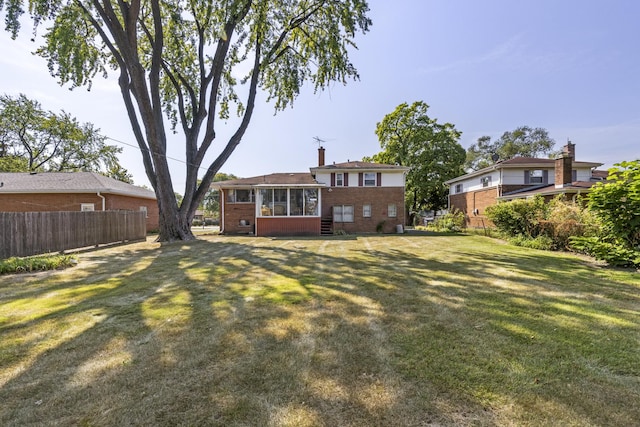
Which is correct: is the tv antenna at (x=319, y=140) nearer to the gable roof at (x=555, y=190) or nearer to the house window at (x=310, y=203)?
the house window at (x=310, y=203)

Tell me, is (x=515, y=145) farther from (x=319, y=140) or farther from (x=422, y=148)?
(x=319, y=140)

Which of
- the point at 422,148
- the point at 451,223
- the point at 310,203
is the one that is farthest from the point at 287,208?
the point at 422,148

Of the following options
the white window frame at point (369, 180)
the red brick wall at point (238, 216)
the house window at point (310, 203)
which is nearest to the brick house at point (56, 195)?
the red brick wall at point (238, 216)

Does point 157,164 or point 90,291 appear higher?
point 157,164

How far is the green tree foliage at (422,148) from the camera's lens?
2911cm

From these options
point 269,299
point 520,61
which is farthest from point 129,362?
point 520,61

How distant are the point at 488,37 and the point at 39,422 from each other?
1683 cm

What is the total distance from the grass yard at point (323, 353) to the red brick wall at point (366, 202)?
14830 mm

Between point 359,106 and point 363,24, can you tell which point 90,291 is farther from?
point 359,106

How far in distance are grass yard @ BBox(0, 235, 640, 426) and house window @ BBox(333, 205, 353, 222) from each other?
14914 millimetres

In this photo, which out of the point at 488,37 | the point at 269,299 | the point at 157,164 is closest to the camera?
the point at 269,299

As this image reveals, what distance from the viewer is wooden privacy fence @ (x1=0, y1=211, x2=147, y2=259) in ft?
29.8

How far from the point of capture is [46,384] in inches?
95.1

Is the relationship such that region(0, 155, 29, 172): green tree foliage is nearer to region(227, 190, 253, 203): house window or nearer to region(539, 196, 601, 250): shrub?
region(227, 190, 253, 203): house window
